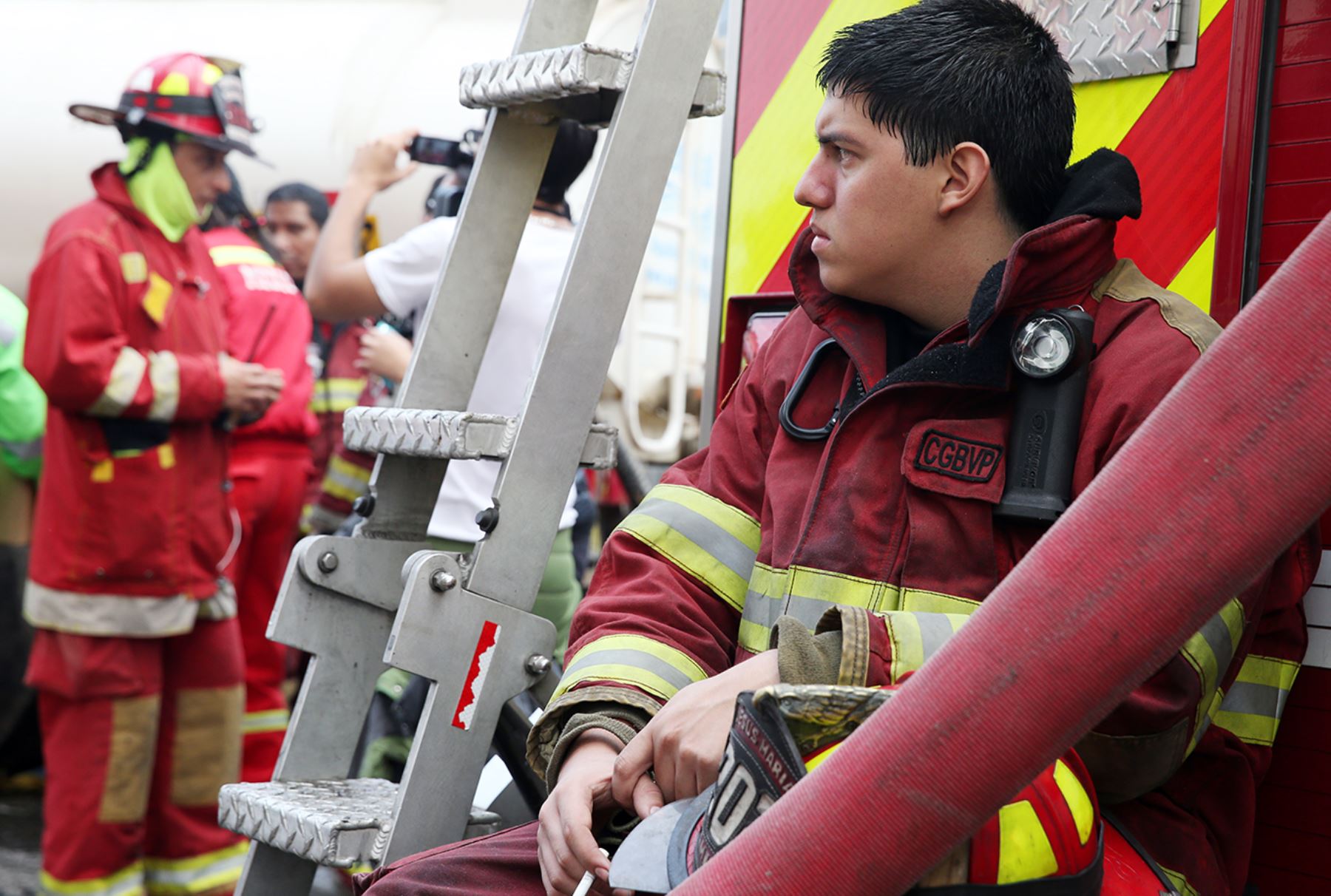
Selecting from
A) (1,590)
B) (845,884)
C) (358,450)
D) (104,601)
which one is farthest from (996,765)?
(1,590)

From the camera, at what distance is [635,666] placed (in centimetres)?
153

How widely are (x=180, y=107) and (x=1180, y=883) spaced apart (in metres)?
3.33

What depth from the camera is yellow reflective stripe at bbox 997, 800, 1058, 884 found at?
95cm

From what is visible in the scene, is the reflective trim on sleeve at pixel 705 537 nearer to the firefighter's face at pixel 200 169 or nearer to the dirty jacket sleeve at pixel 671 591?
the dirty jacket sleeve at pixel 671 591

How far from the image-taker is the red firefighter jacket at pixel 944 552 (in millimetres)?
1299

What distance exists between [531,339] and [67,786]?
70.8 inches

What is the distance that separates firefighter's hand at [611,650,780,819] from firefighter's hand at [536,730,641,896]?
34 millimetres

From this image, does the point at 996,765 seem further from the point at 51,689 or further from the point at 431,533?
the point at 51,689

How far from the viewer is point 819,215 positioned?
1.60 m

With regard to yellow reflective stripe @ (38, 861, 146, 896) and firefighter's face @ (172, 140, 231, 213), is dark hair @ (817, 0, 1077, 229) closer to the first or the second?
firefighter's face @ (172, 140, 231, 213)

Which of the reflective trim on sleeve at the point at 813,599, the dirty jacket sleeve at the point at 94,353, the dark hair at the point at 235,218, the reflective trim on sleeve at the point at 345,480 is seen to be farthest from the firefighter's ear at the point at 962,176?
the dark hair at the point at 235,218

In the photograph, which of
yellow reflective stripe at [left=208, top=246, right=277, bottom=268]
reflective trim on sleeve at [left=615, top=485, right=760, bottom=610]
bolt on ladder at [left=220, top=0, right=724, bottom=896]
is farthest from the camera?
yellow reflective stripe at [left=208, top=246, right=277, bottom=268]

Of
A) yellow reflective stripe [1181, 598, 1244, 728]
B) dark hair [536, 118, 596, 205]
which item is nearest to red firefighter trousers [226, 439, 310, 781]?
dark hair [536, 118, 596, 205]

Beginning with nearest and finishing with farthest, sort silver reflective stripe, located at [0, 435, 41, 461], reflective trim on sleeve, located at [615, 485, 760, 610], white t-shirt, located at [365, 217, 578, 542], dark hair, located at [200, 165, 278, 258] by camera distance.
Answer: reflective trim on sleeve, located at [615, 485, 760, 610]
white t-shirt, located at [365, 217, 578, 542]
silver reflective stripe, located at [0, 435, 41, 461]
dark hair, located at [200, 165, 278, 258]
